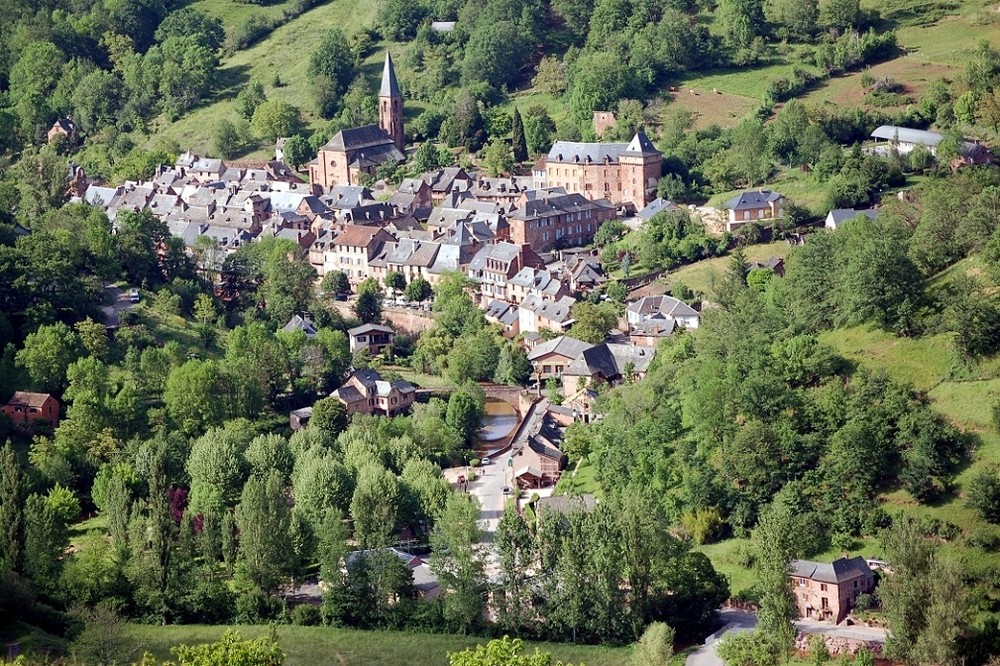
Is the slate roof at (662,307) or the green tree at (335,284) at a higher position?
the slate roof at (662,307)

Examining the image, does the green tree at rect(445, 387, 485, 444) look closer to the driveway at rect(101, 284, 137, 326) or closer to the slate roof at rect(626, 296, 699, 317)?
the slate roof at rect(626, 296, 699, 317)

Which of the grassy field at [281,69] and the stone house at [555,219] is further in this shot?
the grassy field at [281,69]

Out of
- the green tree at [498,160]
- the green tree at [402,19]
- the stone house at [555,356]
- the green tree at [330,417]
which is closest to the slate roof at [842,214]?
the stone house at [555,356]

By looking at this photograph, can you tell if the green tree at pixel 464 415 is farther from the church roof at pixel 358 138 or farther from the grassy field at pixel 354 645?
the church roof at pixel 358 138

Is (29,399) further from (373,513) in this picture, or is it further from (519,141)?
(519,141)

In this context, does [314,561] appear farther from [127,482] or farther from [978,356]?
[978,356]

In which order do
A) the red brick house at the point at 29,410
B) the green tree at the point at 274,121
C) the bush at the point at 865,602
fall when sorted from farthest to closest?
the green tree at the point at 274,121 < the red brick house at the point at 29,410 < the bush at the point at 865,602
